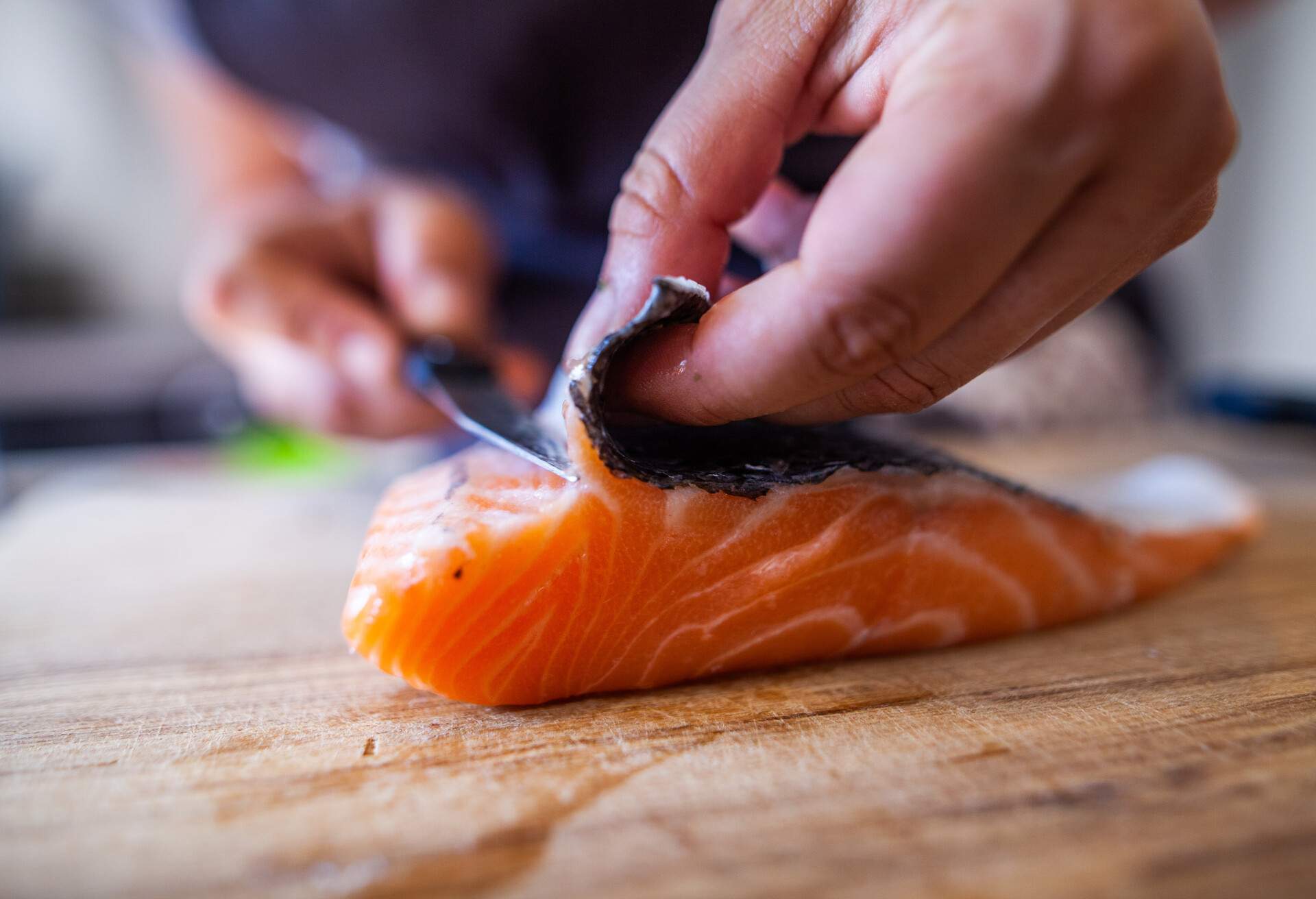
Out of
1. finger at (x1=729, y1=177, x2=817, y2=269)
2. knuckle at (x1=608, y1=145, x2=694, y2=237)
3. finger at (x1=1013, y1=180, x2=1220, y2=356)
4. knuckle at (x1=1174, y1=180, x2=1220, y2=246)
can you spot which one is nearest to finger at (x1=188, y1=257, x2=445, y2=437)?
finger at (x1=729, y1=177, x2=817, y2=269)

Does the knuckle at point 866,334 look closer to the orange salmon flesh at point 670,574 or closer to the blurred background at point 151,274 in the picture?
the orange salmon flesh at point 670,574

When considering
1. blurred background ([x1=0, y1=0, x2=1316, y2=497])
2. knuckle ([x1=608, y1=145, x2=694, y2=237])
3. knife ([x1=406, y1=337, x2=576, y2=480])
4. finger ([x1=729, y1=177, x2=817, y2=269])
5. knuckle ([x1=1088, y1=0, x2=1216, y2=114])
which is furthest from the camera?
blurred background ([x1=0, y1=0, x2=1316, y2=497])

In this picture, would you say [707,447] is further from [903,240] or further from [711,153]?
[903,240]

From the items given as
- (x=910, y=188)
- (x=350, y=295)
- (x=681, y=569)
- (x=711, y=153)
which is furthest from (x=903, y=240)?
(x=350, y=295)

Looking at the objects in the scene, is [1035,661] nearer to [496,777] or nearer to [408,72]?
[496,777]

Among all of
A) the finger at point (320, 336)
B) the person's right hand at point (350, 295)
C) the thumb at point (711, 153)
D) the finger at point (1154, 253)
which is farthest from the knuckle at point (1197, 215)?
the finger at point (320, 336)

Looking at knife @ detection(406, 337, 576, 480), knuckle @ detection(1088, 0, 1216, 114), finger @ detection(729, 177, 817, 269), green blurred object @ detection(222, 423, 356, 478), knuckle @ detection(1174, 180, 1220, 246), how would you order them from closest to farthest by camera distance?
Answer: knuckle @ detection(1088, 0, 1216, 114), knuckle @ detection(1174, 180, 1220, 246), knife @ detection(406, 337, 576, 480), finger @ detection(729, 177, 817, 269), green blurred object @ detection(222, 423, 356, 478)

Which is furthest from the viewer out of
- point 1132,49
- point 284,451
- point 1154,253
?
point 284,451

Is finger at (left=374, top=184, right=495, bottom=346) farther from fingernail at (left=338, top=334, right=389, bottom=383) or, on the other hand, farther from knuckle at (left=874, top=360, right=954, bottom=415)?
knuckle at (left=874, top=360, right=954, bottom=415)
